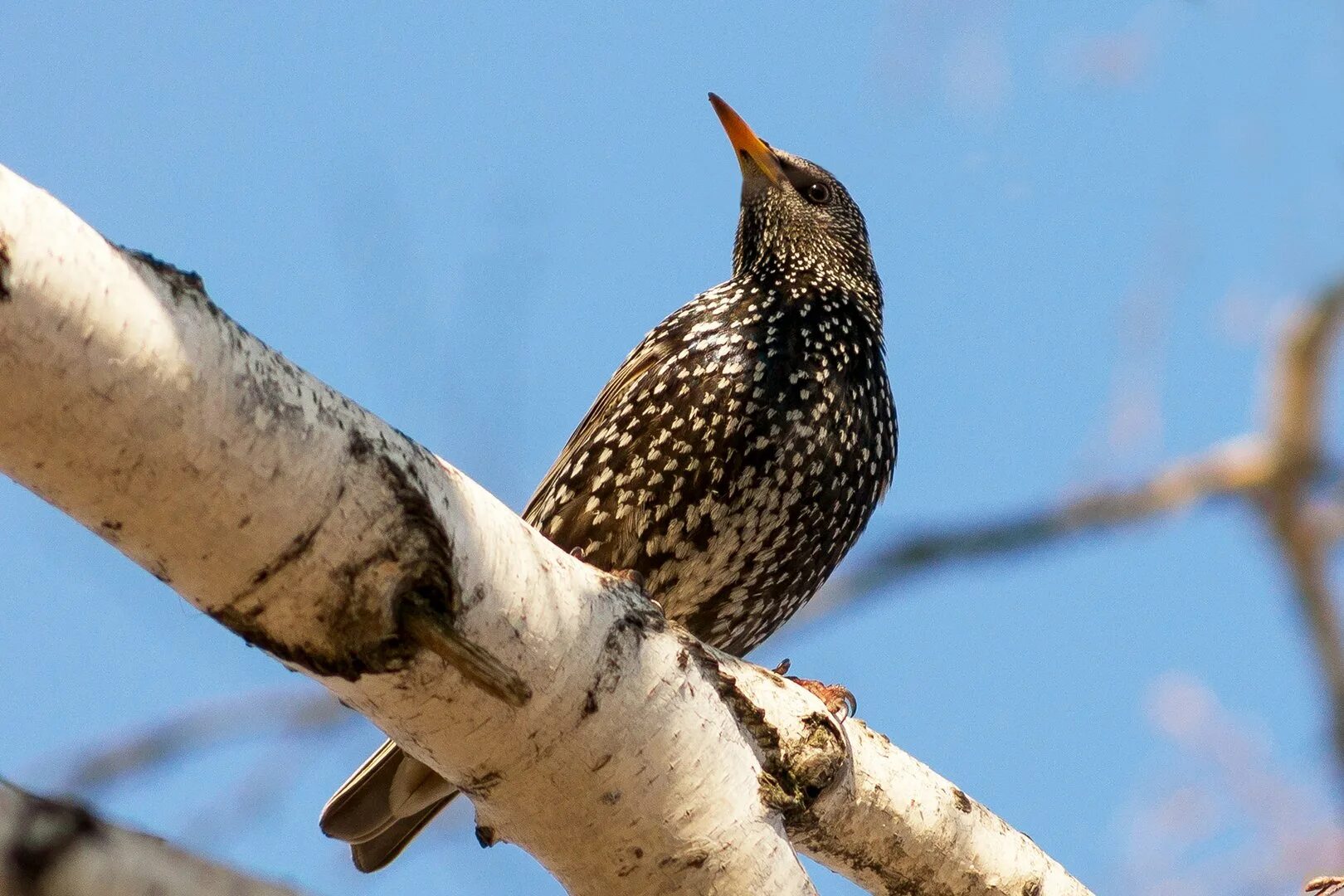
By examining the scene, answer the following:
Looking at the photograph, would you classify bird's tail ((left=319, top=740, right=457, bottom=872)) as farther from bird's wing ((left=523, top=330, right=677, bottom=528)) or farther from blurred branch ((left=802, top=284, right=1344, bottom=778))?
blurred branch ((left=802, top=284, right=1344, bottom=778))

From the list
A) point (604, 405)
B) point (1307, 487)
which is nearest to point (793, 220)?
point (604, 405)

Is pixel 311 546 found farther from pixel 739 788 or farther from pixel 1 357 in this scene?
pixel 739 788

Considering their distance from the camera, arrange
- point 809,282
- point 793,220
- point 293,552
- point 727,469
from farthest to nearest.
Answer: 1. point 793,220
2. point 809,282
3. point 727,469
4. point 293,552

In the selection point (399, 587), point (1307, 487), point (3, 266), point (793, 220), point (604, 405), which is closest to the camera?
point (3, 266)

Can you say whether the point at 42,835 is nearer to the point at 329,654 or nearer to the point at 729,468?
the point at 329,654

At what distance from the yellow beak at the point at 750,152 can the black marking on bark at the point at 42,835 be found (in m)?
4.35

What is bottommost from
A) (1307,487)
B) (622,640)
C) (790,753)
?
(622,640)

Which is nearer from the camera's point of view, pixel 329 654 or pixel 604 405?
pixel 329 654

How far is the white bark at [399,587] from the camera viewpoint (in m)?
1.90

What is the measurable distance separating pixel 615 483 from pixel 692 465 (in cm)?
21

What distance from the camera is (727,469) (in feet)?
13.3

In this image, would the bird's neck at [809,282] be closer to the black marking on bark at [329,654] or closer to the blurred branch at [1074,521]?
the blurred branch at [1074,521]

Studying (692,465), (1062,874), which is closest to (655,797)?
(1062,874)

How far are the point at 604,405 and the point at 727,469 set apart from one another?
56 cm
